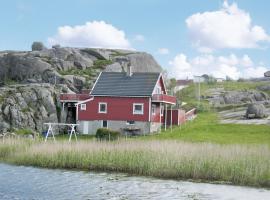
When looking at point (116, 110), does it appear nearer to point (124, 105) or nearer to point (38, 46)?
point (124, 105)

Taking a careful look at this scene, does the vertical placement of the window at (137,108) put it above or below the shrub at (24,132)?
above

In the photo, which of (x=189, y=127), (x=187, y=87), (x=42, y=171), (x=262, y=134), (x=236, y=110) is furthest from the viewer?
(x=187, y=87)

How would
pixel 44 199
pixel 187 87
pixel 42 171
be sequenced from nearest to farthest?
1. pixel 44 199
2. pixel 42 171
3. pixel 187 87

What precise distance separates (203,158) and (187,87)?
99.1 meters

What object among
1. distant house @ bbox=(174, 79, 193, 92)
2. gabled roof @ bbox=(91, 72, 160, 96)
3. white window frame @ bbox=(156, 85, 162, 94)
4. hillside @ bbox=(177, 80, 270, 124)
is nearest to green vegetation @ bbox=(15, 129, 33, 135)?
gabled roof @ bbox=(91, 72, 160, 96)

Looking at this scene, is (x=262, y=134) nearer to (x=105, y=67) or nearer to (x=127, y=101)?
(x=127, y=101)

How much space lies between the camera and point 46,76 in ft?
282

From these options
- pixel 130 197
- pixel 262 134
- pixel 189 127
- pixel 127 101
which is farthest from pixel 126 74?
pixel 130 197

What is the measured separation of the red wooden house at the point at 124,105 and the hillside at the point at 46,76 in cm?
472

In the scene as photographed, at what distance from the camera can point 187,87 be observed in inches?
5118

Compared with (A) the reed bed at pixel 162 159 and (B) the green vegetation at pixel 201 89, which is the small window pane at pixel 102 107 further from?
(B) the green vegetation at pixel 201 89

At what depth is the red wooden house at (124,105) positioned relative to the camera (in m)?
69.0

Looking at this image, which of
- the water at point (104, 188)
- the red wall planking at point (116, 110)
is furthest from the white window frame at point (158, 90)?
the water at point (104, 188)

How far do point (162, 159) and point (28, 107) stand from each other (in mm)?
40074
